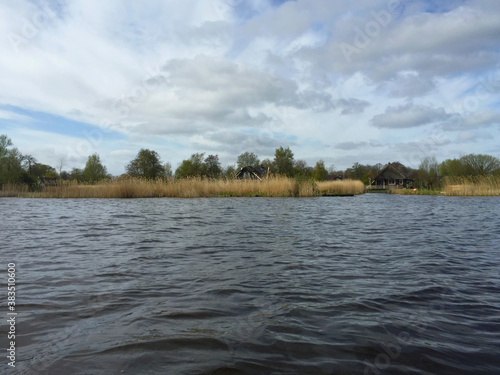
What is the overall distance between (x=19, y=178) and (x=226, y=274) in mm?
44452

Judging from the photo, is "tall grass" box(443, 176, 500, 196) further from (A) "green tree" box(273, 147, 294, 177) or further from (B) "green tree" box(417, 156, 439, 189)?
(A) "green tree" box(273, 147, 294, 177)

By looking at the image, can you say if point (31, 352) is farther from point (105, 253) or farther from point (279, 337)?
point (105, 253)

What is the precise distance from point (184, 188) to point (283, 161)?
4691 cm

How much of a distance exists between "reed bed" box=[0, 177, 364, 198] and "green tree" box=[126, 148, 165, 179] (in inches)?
958

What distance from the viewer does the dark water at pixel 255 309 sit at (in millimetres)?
1993

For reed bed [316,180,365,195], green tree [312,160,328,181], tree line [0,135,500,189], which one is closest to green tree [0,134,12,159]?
tree line [0,135,500,189]

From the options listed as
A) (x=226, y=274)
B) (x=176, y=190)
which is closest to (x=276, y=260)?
(x=226, y=274)

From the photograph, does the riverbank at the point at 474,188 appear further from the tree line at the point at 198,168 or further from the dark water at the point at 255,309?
the dark water at the point at 255,309

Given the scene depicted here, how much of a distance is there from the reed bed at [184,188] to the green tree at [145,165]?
24.3m

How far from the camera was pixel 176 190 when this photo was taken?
2497 cm

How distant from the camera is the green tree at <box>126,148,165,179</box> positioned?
5141 centimetres

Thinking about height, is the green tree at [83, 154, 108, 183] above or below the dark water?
above

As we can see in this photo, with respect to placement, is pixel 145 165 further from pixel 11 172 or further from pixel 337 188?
pixel 337 188

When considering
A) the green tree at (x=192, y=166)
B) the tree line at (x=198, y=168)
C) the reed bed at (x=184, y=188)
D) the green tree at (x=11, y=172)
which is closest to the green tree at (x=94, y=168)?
the tree line at (x=198, y=168)
